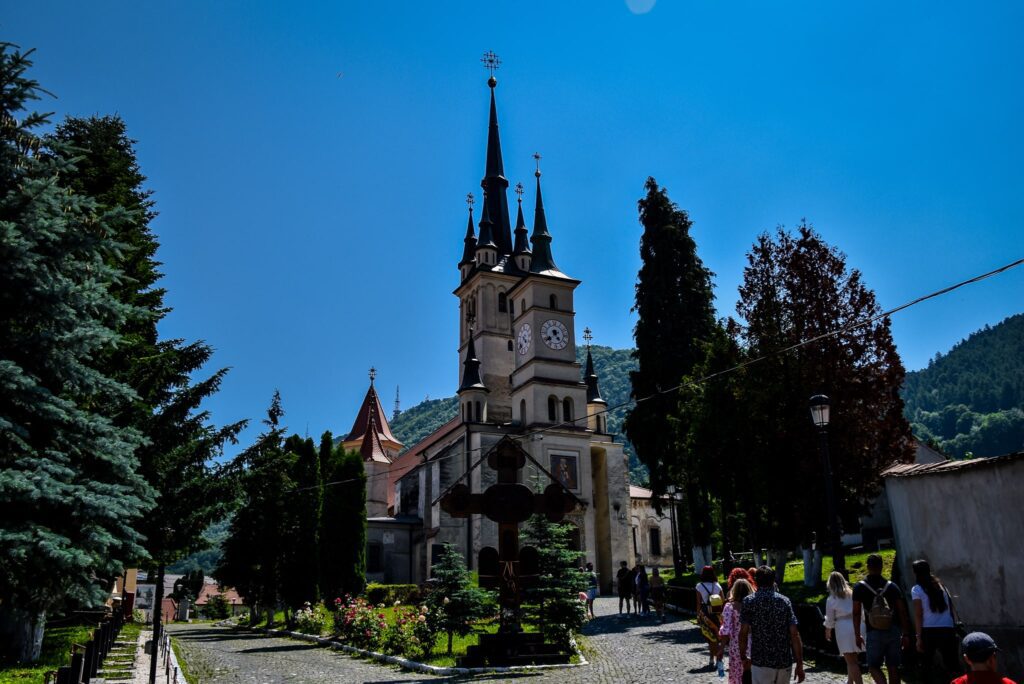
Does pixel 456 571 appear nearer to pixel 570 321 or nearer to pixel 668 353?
pixel 668 353

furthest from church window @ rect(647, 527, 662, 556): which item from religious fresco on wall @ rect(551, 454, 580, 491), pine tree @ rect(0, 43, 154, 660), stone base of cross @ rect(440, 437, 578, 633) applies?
pine tree @ rect(0, 43, 154, 660)

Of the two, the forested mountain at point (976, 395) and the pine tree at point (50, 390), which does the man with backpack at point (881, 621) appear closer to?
the pine tree at point (50, 390)

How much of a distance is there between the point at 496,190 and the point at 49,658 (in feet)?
167

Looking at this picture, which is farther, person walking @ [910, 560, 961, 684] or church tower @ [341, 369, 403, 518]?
church tower @ [341, 369, 403, 518]

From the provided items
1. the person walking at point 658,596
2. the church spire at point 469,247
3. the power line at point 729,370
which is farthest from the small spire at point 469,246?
the person walking at point 658,596

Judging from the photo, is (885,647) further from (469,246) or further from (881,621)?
(469,246)

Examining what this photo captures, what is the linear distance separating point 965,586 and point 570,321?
3455cm

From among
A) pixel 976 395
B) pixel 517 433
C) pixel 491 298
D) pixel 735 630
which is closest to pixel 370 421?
pixel 491 298

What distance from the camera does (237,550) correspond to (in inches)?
1271

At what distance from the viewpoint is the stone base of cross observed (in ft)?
47.7

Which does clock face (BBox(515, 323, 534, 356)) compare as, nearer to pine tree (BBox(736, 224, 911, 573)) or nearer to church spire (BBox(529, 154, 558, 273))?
church spire (BBox(529, 154, 558, 273))

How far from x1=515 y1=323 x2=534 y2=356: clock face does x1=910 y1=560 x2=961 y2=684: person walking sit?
34835 mm

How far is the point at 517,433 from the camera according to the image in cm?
4225

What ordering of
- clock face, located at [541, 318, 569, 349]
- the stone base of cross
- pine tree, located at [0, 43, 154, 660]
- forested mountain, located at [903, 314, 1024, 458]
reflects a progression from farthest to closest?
forested mountain, located at [903, 314, 1024, 458], clock face, located at [541, 318, 569, 349], the stone base of cross, pine tree, located at [0, 43, 154, 660]
